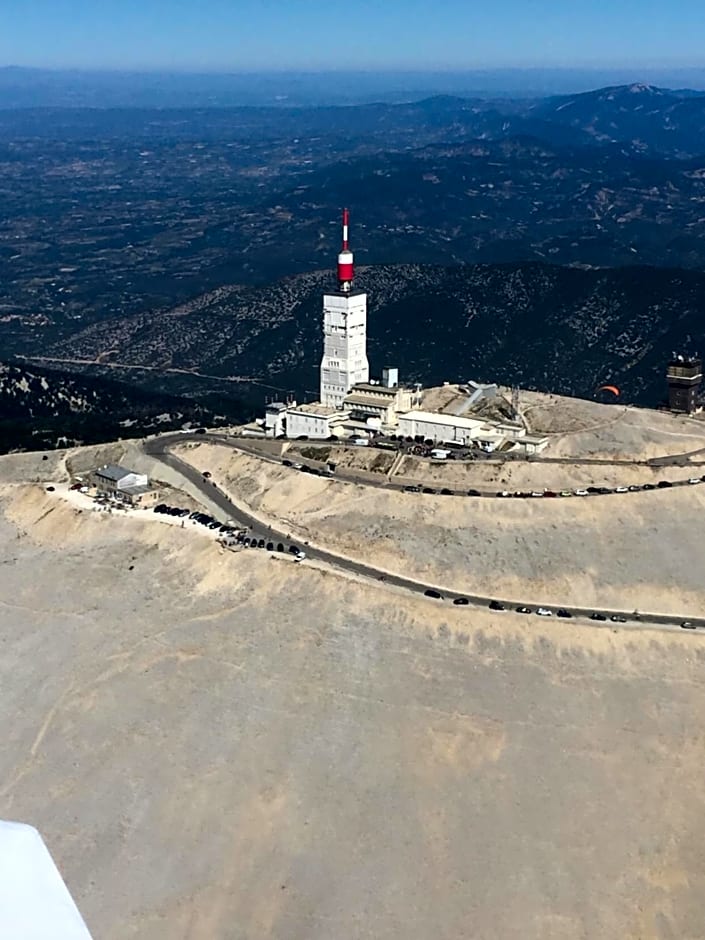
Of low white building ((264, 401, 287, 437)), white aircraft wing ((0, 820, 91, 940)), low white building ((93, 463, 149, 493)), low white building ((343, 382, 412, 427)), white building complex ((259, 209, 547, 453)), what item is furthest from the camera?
low white building ((264, 401, 287, 437))

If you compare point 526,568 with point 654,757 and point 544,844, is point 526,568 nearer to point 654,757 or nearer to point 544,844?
point 654,757

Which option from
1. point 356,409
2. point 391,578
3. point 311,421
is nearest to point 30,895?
point 391,578

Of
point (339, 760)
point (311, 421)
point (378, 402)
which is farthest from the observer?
point (378, 402)

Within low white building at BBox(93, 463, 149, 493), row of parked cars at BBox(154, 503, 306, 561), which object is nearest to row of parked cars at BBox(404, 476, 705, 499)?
row of parked cars at BBox(154, 503, 306, 561)

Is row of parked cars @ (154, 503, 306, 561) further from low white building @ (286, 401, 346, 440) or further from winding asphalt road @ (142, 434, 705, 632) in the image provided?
low white building @ (286, 401, 346, 440)

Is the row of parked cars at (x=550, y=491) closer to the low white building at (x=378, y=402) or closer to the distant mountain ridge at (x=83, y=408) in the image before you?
the low white building at (x=378, y=402)

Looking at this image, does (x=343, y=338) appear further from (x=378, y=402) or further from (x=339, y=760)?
(x=339, y=760)

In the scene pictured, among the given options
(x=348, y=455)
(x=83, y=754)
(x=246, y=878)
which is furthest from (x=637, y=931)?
(x=348, y=455)
